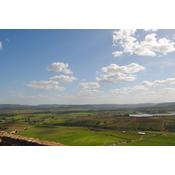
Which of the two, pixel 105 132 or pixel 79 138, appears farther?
pixel 105 132

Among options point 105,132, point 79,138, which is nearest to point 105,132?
point 105,132

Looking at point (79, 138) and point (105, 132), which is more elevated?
point (79, 138)

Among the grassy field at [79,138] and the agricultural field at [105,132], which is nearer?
the grassy field at [79,138]

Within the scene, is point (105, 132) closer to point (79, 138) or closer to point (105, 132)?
point (105, 132)

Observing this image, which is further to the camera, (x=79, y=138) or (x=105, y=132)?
(x=105, y=132)

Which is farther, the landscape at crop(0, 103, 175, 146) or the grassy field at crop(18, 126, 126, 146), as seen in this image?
the landscape at crop(0, 103, 175, 146)

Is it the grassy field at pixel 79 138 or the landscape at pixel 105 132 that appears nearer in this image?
the grassy field at pixel 79 138

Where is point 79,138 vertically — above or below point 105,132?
above

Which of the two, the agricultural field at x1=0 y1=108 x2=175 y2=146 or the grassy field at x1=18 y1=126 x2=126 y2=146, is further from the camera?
the agricultural field at x1=0 y1=108 x2=175 y2=146

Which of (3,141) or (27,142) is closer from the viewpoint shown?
(27,142)
